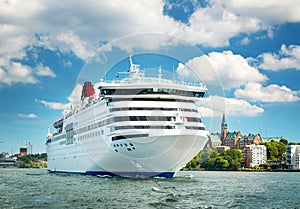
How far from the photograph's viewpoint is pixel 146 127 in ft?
150

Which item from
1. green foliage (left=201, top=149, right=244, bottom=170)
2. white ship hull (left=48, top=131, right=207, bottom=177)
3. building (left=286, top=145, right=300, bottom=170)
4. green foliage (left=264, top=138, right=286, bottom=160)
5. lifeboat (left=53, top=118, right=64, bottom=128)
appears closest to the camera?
white ship hull (left=48, top=131, right=207, bottom=177)

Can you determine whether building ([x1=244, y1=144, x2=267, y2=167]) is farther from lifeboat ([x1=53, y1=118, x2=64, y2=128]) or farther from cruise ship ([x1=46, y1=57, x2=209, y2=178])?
cruise ship ([x1=46, y1=57, x2=209, y2=178])

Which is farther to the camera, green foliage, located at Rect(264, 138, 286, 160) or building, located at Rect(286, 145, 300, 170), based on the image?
green foliage, located at Rect(264, 138, 286, 160)

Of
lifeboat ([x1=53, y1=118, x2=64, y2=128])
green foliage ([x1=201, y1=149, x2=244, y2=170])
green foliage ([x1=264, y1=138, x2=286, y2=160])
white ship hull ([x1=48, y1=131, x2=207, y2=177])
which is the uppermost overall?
lifeboat ([x1=53, y1=118, x2=64, y2=128])

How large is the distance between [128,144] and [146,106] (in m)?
4.79

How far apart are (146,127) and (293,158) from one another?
11005 cm

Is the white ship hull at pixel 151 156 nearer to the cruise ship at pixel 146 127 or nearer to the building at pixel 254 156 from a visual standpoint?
the cruise ship at pixel 146 127

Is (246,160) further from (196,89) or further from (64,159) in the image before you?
(196,89)

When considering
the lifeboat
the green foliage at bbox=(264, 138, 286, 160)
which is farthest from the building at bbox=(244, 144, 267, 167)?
the lifeboat

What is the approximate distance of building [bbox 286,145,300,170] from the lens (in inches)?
5586

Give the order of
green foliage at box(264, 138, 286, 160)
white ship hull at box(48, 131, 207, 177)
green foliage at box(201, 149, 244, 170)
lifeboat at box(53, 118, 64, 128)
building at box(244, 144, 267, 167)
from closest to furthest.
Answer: white ship hull at box(48, 131, 207, 177) → lifeboat at box(53, 118, 64, 128) → green foliage at box(201, 149, 244, 170) → building at box(244, 144, 267, 167) → green foliage at box(264, 138, 286, 160)

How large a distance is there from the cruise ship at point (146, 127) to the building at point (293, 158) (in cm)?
9898

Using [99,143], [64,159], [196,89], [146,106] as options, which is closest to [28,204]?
[146,106]

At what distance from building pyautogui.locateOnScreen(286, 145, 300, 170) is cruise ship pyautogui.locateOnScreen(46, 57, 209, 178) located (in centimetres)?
9898
